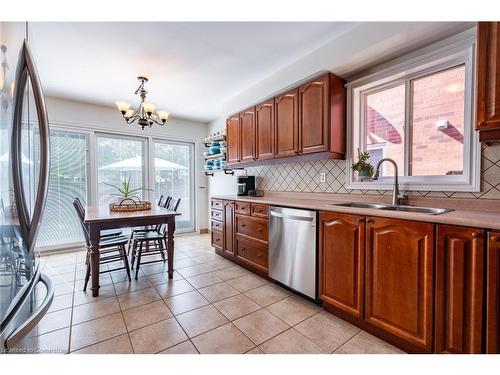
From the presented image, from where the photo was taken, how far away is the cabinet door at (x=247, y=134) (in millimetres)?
3329

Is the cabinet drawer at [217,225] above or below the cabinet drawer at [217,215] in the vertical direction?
below

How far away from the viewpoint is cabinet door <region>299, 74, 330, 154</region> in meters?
2.39

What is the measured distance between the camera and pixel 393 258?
1.54 meters

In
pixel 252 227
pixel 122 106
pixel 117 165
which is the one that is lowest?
pixel 252 227

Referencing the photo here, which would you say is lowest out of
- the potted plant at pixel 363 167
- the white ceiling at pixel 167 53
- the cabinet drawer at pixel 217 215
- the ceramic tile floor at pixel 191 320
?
the ceramic tile floor at pixel 191 320

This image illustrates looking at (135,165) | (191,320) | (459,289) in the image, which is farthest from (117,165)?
(459,289)

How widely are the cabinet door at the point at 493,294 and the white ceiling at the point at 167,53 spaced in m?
1.95

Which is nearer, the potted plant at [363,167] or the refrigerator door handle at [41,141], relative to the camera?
the refrigerator door handle at [41,141]

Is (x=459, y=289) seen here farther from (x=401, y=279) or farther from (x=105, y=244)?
Result: (x=105, y=244)

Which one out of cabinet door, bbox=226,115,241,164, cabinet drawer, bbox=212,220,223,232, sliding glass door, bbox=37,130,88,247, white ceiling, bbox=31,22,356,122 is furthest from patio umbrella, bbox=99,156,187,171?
cabinet drawer, bbox=212,220,223,232

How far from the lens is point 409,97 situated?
2127 millimetres

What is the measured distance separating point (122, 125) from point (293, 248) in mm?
3723

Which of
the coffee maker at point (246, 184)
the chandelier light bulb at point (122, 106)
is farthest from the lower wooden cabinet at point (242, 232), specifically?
the chandelier light bulb at point (122, 106)

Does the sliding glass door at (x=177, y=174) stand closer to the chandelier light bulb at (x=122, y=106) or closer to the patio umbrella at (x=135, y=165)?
Result: the patio umbrella at (x=135, y=165)
